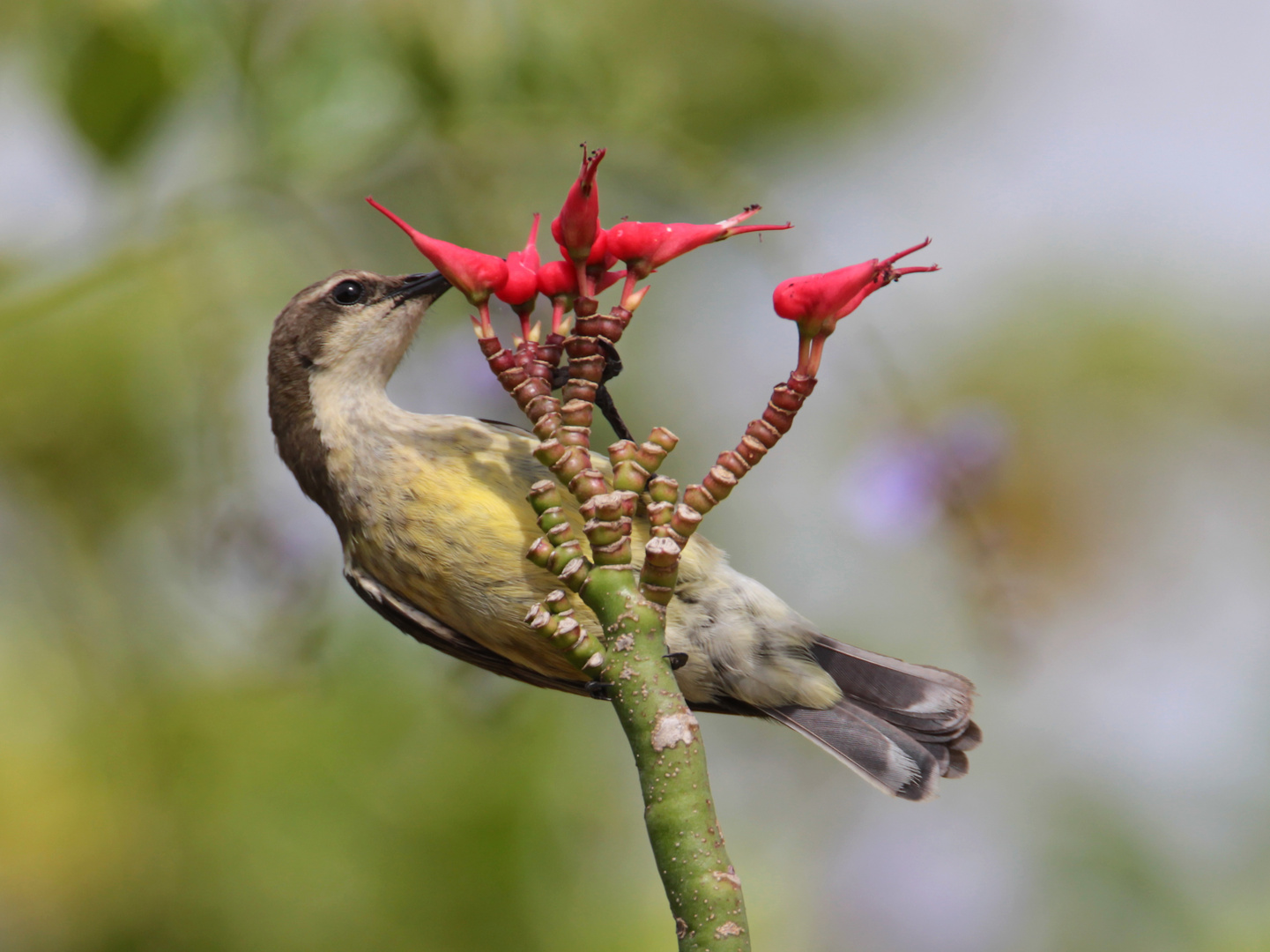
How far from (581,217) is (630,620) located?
0.51 m

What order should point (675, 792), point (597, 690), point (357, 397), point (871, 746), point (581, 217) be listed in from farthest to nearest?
point (357, 397) < point (871, 746) < point (597, 690) < point (581, 217) < point (675, 792)

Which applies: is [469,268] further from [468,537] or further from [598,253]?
[468,537]

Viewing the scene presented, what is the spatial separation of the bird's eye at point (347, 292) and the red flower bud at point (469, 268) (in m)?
1.62

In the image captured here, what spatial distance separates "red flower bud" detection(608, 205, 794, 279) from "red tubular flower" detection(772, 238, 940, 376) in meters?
0.14

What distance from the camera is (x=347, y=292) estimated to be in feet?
9.82

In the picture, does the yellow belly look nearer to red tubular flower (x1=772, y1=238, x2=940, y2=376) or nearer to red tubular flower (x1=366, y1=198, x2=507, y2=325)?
red tubular flower (x1=366, y1=198, x2=507, y2=325)

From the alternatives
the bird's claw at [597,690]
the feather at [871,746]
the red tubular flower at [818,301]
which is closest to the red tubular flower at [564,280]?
the red tubular flower at [818,301]

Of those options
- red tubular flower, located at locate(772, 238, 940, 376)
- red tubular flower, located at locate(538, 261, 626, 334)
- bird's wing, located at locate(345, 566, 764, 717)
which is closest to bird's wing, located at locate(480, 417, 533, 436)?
bird's wing, located at locate(345, 566, 764, 717)

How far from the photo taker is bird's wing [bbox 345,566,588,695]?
2666mm

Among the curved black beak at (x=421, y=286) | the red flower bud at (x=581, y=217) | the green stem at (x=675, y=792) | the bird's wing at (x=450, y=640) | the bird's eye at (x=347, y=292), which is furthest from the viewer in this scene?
the bird's eye at (x=347, y=292)

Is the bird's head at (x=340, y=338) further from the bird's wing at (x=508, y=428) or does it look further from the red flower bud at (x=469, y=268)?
the red flower bud at (x=469, y=268)

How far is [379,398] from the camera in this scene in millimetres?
2873

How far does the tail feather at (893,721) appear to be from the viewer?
249 centimetres

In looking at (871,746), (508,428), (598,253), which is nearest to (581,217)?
(598,253)
